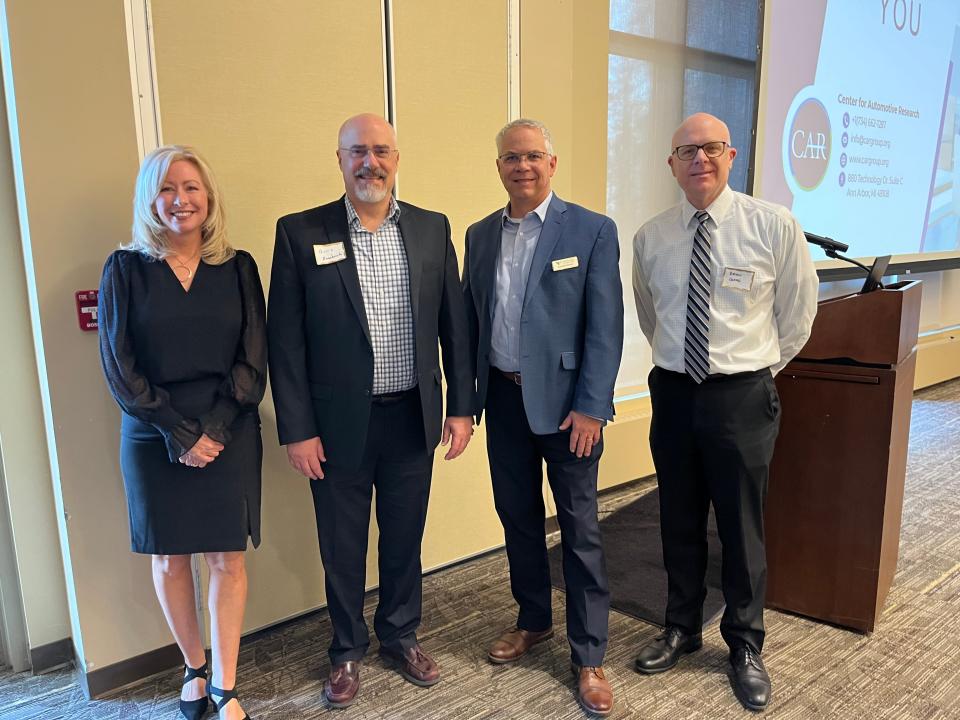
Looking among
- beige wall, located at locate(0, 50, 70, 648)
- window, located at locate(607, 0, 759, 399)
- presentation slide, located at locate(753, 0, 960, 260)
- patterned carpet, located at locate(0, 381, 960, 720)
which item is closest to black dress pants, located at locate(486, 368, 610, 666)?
patterned carpet, located at locate(0, 381, 960, 720)

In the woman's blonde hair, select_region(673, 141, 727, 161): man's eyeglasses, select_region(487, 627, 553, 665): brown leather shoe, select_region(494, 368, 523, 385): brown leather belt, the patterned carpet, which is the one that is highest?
select_region(673, 141, 727, 161): man's eyeglasses

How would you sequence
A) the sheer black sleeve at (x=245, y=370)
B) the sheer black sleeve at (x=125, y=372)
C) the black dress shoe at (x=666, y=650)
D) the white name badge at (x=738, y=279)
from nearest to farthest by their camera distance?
the sheer black sleeve at (x=125, y=372)
the sheer black sleeve at (x=245, y=370)
the white name badge at (x=738, y=279)
the black dress shoe at (x=666, y=650)

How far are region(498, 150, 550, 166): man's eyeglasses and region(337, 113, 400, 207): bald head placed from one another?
0.32 meters

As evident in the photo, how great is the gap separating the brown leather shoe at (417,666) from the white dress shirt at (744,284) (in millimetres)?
1204

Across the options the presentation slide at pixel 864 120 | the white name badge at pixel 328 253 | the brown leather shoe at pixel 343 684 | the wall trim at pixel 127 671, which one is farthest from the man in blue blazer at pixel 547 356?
the presentation slide at pixel 864 120

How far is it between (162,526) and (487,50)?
2.20m

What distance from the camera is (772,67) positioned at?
13.9ft

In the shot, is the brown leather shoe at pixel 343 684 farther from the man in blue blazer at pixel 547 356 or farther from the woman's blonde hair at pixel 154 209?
the woman's blonde hair at pixel 154 209

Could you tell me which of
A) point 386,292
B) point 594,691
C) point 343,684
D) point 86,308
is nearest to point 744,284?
point 386,292

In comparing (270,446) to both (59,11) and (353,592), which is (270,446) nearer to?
(353,592)

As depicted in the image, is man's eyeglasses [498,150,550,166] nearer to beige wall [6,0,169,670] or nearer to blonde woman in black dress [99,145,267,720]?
blonde woman in black dress [99,145,267,720]

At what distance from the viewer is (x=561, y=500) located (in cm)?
204

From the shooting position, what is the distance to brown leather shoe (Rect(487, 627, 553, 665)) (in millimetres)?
2238

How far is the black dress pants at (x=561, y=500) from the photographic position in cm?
202
